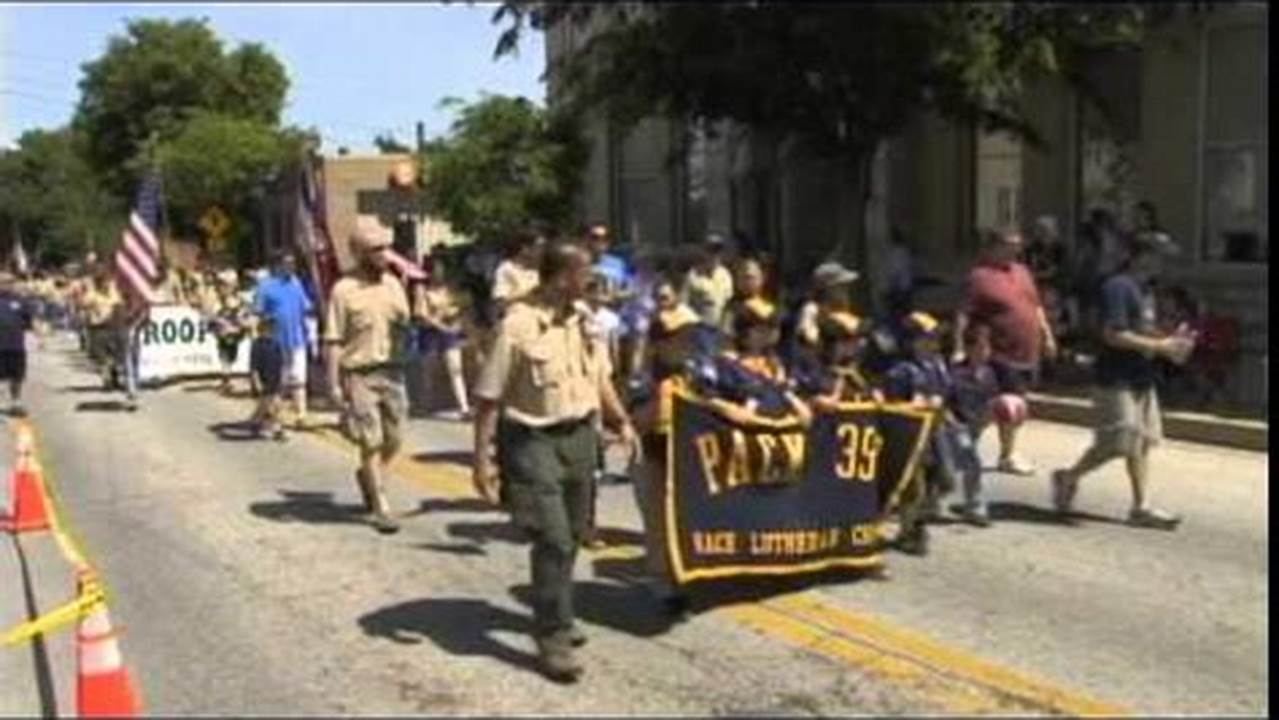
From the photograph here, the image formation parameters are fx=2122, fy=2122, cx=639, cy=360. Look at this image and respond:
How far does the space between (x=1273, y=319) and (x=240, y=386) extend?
55.5 ft

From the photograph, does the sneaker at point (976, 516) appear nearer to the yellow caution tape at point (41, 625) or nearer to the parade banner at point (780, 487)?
the parade banner at point (780, 487)

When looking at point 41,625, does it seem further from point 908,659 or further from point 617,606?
point 908,659

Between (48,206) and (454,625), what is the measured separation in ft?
97.7

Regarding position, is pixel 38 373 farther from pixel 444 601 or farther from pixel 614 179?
pixel 444 601

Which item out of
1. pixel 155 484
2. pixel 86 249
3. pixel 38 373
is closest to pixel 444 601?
pixel 155 484

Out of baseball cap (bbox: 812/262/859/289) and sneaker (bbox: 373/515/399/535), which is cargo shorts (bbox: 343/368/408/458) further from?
baseball cap (bbox: 812/262/859/289)

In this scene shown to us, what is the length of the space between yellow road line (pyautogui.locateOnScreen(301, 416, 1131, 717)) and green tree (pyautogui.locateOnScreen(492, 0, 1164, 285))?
2093 mm

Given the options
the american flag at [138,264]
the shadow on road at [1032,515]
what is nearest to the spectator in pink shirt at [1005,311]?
the shadow on road at [1032,515]

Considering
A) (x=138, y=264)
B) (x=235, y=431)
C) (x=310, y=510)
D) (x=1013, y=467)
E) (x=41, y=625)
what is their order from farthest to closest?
(x=138, y=264) < (x=235, y=431) < (x=1013, y=467) < (x=310, y=510) < (x=41, y=625)

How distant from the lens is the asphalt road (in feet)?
25.3

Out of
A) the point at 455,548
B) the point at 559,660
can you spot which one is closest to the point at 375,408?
the point at 455,548

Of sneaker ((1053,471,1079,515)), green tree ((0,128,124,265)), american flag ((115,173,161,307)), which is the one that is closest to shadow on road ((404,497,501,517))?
sneaker ((1053,471,1079,515))

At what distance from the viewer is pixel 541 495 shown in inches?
314

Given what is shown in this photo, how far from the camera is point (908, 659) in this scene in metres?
8.16
